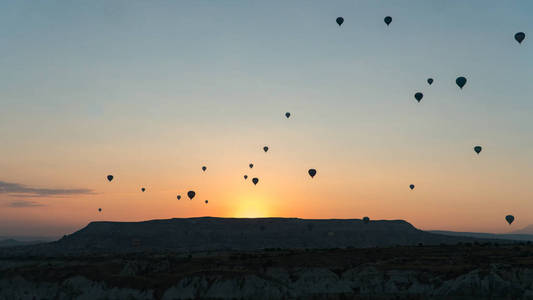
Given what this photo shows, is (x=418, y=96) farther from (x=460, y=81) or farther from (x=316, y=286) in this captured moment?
(x=316, y=286)

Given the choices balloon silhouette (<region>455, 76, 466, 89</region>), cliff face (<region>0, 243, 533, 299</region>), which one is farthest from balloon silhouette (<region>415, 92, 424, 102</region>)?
cliff face (<region>0, 243, 533, 299</region>)

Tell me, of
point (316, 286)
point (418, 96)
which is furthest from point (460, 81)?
point (316, 286)

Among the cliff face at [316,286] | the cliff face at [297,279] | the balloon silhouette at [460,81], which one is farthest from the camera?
the balloon silhouette at [460,81]

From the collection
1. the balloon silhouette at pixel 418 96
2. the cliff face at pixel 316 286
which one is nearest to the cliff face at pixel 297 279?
the cliff face at pixel 316 286

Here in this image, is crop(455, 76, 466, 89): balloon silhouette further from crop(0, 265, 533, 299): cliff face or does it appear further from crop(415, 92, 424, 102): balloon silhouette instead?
crop(0, 265, 533, 299): cliff face

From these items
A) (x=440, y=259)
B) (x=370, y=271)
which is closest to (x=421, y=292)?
(x=370, y=271)

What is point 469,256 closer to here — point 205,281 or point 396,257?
point 396,257

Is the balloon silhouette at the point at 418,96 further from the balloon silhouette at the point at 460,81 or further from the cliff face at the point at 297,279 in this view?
the cliff face at the point at 297,279

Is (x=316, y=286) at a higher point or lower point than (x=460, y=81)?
lower
